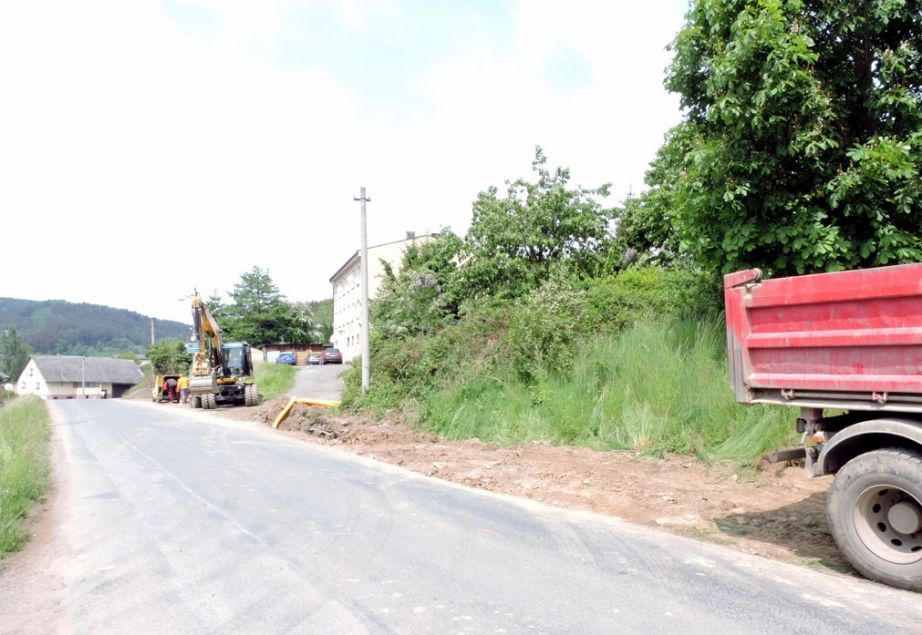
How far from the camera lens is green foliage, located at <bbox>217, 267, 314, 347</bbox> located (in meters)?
66.9

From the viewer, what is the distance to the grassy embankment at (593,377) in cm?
1055

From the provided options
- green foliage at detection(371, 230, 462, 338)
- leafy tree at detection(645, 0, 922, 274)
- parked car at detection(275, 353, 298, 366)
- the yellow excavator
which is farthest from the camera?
parked car at detection(275, 353, 298, 366)

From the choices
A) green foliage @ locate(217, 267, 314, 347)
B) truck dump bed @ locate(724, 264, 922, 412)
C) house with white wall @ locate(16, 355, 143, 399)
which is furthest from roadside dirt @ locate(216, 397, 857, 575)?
house with white wall @ locate(16, 355, 143, 399)

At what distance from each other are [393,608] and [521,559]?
146cm

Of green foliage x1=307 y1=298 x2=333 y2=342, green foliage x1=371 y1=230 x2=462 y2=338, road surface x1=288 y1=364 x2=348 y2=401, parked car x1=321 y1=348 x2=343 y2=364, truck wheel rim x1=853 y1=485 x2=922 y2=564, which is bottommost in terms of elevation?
truck wheel rim x1=853 y1=485 x2=922 y2=564

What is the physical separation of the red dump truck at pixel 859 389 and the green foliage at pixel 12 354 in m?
147

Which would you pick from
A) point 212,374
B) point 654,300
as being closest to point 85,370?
point 212,374

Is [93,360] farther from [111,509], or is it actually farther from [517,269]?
[111,509]

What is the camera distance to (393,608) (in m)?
4.69

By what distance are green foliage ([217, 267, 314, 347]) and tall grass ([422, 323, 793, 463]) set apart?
179 ft

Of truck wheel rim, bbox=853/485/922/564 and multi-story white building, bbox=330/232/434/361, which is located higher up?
multi-story white building, bbox=330/232/434/361

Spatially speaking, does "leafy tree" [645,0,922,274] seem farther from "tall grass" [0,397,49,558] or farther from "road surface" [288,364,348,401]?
"road surface" [288,364,348,401]

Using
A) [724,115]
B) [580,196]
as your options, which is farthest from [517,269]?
[724,115]

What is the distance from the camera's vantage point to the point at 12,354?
12850 cm
